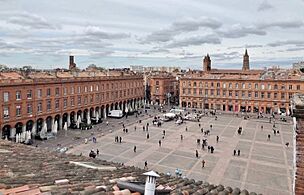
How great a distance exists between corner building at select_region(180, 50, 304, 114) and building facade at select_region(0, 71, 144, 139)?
2241 cm

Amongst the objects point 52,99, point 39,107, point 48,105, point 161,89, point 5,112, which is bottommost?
point 5,112

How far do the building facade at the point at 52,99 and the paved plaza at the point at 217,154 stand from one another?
360 inches

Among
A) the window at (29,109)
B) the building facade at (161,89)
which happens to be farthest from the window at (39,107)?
the building facade at (161,89)

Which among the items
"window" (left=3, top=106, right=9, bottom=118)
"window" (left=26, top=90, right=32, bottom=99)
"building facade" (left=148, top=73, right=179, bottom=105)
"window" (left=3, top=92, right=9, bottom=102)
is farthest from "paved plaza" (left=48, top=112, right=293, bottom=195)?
"building facade" (left=148, top=73, right=179, bottom=105)

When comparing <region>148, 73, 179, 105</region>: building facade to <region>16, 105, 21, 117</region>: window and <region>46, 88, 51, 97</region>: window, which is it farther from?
<region>16, 105, 21, 117</region>: window

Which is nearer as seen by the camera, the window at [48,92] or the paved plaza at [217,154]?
the paved plaza at [217,154]

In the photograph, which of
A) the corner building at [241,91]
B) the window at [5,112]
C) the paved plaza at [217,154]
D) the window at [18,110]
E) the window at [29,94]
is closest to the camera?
the paved plaza at [217,154]

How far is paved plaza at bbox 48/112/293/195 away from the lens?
28828mm

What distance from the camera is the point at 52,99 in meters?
50.6

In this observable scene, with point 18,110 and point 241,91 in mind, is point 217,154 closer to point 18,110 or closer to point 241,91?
point 18,110

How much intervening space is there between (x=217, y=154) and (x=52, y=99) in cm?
2941

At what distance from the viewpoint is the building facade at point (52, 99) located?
4225cm

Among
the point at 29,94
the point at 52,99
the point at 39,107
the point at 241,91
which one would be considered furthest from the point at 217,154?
the point at 241,91

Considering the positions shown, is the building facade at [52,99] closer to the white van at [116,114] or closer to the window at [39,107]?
the window at [39,107]
